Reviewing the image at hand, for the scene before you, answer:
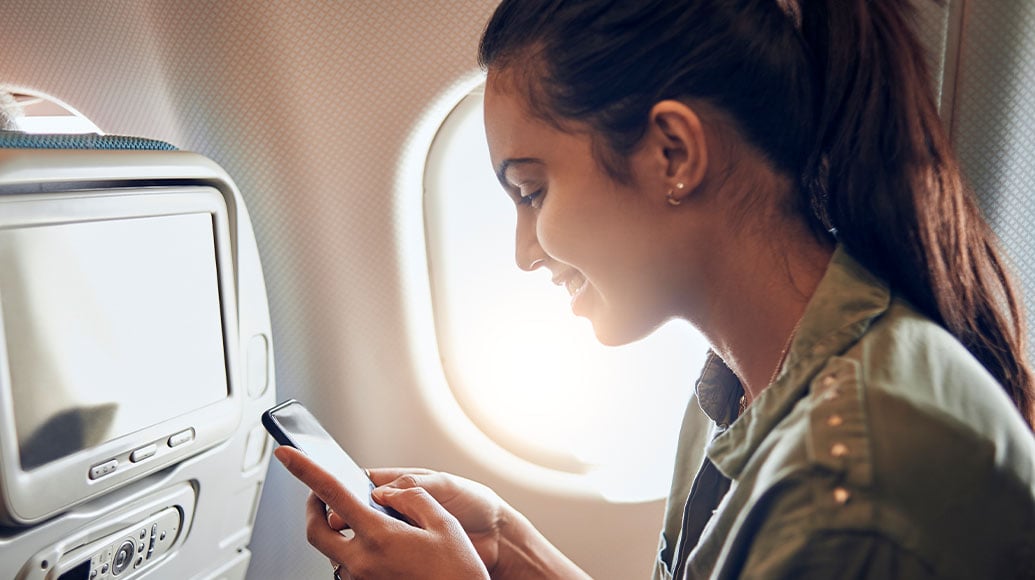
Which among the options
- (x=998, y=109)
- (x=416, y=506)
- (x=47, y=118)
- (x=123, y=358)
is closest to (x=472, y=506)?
(x=416, y=506)

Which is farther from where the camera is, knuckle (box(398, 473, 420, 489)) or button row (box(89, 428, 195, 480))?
knuckle (box(398, 473, 420, 489))

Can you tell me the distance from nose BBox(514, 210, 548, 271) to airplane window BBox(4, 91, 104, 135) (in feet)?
4.03

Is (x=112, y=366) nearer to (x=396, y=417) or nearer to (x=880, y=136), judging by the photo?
(x=396, y=417)

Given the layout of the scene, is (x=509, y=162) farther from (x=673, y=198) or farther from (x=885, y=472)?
(x=885, y=472)

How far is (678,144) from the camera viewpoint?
3.20 feet

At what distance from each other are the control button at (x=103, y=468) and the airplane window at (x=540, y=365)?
756mm

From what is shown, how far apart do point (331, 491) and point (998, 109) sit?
49.3 inches

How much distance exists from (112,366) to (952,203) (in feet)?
3.85

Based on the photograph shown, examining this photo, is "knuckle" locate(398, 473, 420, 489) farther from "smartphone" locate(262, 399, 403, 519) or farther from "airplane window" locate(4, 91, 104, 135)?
"airplane window" locate(4, 91, 104, 135)

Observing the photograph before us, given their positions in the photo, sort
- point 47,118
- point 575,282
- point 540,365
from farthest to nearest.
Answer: point 47,118
point 540,365
point 575,282

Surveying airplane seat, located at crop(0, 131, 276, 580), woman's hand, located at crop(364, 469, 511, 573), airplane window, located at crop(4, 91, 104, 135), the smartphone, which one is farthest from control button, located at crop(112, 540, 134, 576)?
airplane window, located at crop(4, 91, 104, 135)

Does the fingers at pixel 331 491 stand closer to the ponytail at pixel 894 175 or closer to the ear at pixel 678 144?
the ear at pixel 678 144

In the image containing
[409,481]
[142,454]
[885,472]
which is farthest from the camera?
[409,481]

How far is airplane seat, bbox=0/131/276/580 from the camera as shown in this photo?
3.74 feet
